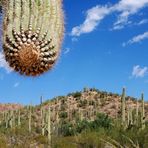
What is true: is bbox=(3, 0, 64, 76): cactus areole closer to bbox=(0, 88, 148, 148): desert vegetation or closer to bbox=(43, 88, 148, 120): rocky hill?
bbox=(0, 88, 148, 148): desert vegetation

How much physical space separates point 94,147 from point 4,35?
22158 millimetres

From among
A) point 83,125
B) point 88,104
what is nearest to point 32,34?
point 83,125

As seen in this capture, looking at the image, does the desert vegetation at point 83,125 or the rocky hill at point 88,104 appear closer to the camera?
the desert vegetation at point 83,125

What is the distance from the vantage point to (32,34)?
102 inches

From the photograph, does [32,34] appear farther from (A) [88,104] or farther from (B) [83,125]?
(A) [88,104]

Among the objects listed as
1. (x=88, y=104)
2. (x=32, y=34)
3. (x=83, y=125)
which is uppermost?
(x=88, y=104)

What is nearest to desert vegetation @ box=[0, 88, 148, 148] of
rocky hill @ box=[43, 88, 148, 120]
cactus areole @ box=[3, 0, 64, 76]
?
rocky hill @ box=[43, 88, 148, 120]

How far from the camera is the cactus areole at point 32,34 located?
262 cm

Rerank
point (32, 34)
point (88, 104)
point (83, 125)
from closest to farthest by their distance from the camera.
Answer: point (32, 34) < point (83, 125) < point (88, 104)

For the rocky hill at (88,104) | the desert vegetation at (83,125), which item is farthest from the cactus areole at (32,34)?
the rocky hill at (88,104)

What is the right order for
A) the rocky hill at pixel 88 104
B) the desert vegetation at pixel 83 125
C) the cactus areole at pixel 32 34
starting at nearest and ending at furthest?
the cactus areole at pixel 32 34
the desert vegetation at pixel 83 125
the rocky hill at pixel 88 104

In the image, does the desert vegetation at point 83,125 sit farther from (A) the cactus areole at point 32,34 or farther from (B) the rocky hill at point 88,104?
(A) the cactus areole at point 32,34

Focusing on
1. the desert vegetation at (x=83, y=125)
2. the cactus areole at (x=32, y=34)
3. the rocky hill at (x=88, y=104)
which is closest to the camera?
the cactus areole at (x=32, y=34)

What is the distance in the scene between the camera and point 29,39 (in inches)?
102
